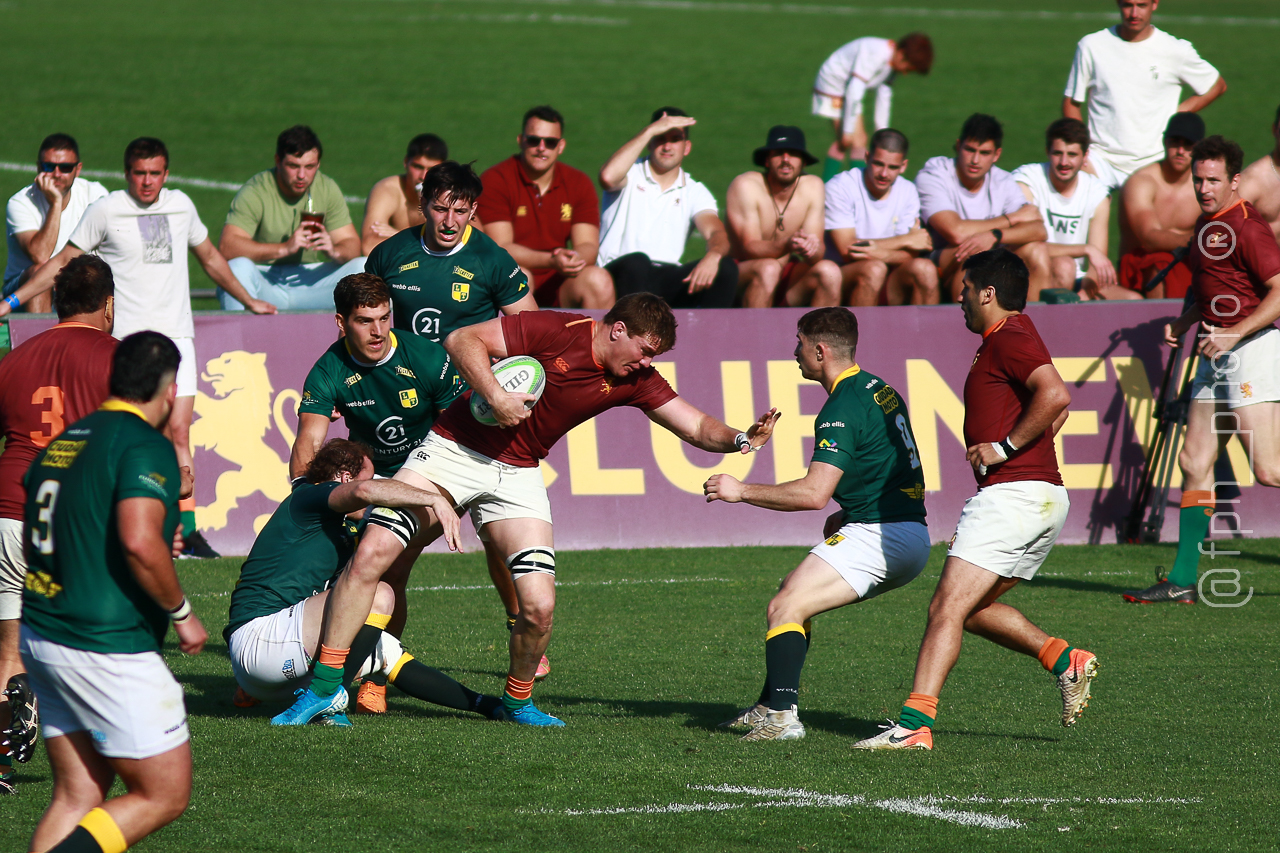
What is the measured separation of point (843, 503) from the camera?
23.2 feet

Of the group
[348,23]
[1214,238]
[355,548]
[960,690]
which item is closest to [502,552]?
[355,548]

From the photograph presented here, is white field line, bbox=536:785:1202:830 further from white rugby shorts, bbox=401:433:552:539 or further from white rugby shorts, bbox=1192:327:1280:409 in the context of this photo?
white rugby shorts, bbox=1192:327:1280:409

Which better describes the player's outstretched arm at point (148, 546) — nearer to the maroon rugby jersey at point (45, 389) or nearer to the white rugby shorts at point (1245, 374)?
the maroon rugby jersey at point (45, 389)

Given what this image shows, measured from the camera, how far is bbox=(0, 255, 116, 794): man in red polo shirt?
6078mm

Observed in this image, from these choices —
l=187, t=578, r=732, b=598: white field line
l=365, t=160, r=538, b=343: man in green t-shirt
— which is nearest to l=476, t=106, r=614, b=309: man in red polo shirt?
l=187, t=578, r=732, b=598: white field line

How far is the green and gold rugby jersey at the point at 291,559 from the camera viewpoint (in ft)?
23.3

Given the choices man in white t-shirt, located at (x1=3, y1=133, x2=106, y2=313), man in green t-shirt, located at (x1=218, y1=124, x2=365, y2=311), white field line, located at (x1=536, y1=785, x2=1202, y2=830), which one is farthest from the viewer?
man in green t-shirt, located at (x1=218, y1=124, x2=365, y2=311)

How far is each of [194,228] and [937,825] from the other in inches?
296

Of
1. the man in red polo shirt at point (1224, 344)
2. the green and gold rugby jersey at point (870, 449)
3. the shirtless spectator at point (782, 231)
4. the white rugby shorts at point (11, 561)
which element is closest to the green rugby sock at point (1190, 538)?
the man in red polo shirt at point (1224, 344)

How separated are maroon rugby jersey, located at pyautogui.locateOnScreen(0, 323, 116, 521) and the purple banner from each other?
468 cm

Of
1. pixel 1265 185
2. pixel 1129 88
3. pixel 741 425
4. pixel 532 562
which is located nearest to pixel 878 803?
pixel 532 562

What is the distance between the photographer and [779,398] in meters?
11.5

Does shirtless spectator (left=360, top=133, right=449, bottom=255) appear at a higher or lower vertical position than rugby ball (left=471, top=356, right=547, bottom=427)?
higher

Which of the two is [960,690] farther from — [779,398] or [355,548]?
[779,398]
